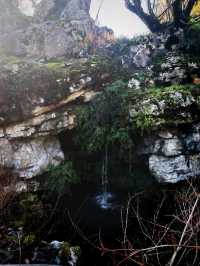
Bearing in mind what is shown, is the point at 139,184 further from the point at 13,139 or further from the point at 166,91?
the point at 13,139

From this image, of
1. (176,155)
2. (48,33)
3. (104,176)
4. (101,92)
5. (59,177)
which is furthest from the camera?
(48,33)

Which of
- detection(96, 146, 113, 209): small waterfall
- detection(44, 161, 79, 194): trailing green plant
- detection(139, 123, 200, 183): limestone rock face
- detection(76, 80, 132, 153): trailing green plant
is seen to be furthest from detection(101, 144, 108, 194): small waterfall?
detection(139, 123, 200, 183): limestone rock face

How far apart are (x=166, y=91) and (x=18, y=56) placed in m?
8.00

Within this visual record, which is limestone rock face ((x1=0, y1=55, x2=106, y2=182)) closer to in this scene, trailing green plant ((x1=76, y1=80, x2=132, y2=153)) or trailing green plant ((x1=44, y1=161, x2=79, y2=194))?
trailing green plant ((x1=44, y1=161, x2=79, y2=194))

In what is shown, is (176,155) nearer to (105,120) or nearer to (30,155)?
(105,120)

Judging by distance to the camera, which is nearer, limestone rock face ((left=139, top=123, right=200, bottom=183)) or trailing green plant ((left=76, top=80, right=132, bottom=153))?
limestone rock face ((left=139, top=123, right=200, bottom=183))

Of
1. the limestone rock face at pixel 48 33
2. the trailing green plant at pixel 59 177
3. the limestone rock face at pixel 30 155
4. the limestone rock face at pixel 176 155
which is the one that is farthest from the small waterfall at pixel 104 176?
the limestone rock face at pixel 48 33

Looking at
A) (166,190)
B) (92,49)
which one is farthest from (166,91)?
(92,49)

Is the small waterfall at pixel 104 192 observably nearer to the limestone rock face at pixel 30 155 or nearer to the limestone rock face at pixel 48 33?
the limestone rock face at pixel 30 155

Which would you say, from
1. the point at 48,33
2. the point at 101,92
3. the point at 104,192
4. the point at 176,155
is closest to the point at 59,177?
the point at 104,192

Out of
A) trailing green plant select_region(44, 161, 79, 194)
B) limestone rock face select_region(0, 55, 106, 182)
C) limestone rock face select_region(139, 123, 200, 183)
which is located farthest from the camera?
trailing green plant select_region(44, 161, 79, 194)

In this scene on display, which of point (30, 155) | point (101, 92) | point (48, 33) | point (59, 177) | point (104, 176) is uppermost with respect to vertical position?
point (48, 33)

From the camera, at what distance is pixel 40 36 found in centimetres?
1311

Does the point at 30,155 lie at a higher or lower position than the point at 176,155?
higher
